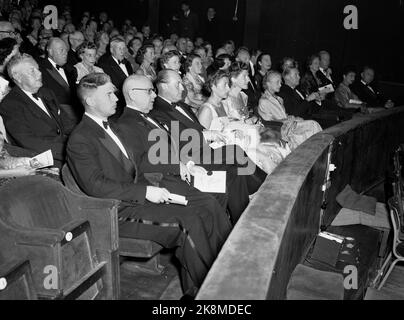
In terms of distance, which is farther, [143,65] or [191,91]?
[143,65]

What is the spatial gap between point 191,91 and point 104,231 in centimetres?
361

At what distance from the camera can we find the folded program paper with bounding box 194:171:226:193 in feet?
10.8

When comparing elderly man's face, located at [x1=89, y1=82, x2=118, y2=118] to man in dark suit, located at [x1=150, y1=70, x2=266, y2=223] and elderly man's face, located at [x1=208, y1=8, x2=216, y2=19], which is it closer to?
man in dark suit, located at [x1=150, y1=70, x2=266, y2=223]

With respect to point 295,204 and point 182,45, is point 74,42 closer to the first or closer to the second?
point 182,45

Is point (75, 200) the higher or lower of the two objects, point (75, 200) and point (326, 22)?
the lower

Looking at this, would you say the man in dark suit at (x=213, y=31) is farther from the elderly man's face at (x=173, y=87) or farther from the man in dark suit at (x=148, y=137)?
the man in dark suit at (x=148, y=137)

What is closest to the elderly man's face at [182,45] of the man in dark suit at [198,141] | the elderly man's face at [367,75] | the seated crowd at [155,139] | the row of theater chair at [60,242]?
the seated crowd at [155,139]

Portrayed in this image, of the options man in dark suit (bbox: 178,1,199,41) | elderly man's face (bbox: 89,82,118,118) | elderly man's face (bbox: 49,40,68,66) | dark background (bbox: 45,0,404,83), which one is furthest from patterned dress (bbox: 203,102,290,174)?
man in dark suit (bbox: 178,1,199,41)

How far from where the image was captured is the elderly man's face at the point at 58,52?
554 centimetres

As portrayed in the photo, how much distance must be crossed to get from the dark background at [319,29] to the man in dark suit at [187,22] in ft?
2.23
